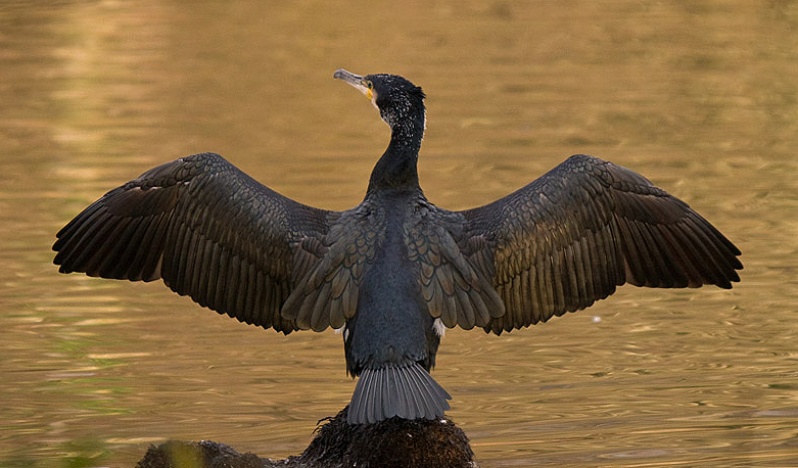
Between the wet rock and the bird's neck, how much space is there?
117 centimetres

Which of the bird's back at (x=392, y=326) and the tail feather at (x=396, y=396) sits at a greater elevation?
the bird's back at (x=392, y=326)

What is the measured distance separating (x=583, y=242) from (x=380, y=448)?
167 centimetres

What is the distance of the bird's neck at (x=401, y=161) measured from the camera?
8148mm

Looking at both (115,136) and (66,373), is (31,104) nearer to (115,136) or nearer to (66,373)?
(115,136)

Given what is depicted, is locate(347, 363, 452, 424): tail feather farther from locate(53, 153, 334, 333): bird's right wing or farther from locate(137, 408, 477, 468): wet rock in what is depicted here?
locate(53, 153, 334, 333): bird's right wing

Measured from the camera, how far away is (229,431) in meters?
9.71

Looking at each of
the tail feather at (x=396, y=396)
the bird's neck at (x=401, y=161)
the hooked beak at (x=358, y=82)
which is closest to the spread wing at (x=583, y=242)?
the bird's neck at (x=401, y=161)

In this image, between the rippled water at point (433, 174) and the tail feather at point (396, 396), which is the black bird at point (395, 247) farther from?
the rippled water at point (433, 174)

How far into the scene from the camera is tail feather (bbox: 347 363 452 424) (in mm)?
7184

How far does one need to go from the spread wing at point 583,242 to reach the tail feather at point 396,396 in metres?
0.94

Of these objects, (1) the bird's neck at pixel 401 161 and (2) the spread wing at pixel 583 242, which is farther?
(2) the spread wing at pixel 583 242

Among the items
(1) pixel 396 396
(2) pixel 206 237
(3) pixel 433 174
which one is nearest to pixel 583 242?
(1) pixel 396 396

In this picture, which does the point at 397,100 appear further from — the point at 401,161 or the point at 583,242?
the point at 583,242

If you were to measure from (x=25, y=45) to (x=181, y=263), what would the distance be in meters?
15.1
